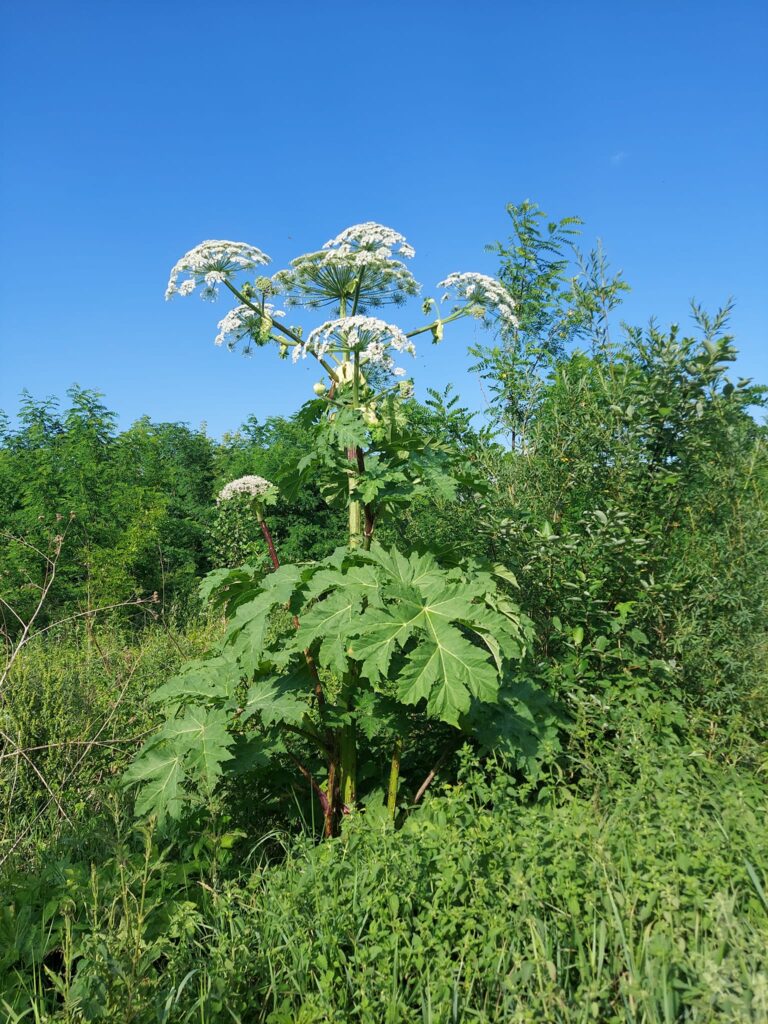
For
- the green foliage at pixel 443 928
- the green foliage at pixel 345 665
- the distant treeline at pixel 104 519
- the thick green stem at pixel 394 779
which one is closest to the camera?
the green foliage at pixel 443 928

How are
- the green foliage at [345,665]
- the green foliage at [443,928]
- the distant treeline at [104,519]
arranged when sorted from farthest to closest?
the distant treeline at [104,519], the green foliage at [345,665], the green foliage at [443,928]

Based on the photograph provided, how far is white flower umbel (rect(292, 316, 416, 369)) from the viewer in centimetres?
328

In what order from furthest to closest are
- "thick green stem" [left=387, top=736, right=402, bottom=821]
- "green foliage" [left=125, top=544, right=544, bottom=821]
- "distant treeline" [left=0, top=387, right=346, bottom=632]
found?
"distant treeline" [left=0, top=387, right=346, bottom=632]
"thick green stem" [left=387, top=736, right=402, bottom=821]
"green foliage" [left=125, top=544, right=544, bottom=821]

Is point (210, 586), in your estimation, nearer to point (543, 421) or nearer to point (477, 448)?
point (477, 448)

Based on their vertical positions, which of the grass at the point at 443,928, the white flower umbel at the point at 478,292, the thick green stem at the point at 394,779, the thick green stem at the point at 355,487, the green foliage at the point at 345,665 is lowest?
the grass at the point at 443,928

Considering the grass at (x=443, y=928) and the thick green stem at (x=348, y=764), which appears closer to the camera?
the grass at (x=443, y=928)

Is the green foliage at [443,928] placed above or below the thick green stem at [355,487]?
below

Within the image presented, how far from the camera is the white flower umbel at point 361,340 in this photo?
328 cm

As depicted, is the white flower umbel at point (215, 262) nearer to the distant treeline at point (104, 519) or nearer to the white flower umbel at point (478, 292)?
the white flower umbel at point (478, 292)

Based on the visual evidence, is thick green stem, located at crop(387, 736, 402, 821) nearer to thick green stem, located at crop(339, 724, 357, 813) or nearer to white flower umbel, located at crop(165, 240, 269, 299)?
thick green stem, located at crop(339, 724, 357, 813)

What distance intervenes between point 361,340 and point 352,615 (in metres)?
1.34

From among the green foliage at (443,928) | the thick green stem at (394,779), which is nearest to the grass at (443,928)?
the green foliage at (443,928)

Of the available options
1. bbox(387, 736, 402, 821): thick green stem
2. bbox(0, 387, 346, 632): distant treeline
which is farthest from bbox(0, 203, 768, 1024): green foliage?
bbox(0, 387, 346, 632): distant treeline

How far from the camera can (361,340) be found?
336cm
